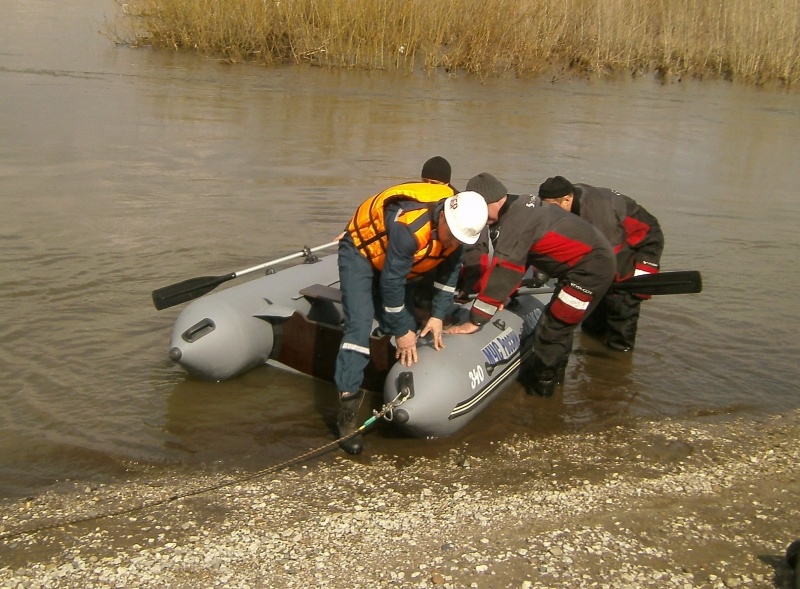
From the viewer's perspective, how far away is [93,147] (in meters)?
11.2

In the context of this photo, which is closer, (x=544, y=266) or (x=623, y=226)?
(x=544, y=266)

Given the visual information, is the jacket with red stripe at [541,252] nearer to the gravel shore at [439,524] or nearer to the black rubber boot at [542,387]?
the black rubber boot at [542,387]

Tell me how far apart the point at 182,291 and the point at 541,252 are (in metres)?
2.29

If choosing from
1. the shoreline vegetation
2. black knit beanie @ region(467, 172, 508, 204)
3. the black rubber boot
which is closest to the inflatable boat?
the black rubber boot

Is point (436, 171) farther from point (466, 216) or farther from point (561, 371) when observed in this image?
point (466, 216)

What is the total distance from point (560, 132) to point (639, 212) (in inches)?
342

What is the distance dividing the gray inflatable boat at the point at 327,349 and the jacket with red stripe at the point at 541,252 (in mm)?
366

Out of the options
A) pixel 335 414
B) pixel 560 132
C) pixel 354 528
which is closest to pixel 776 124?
pixel 560 132

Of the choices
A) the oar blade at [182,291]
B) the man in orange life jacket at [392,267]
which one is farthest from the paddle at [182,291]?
the man in orange life jacket at [392,267]

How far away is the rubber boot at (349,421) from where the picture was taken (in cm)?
492

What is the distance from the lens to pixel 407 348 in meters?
4.90

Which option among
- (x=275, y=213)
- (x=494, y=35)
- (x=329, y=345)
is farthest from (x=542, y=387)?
(x=494, y=35)

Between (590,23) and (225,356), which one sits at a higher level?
(590,23)

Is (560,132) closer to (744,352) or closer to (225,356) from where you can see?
(744,352)
